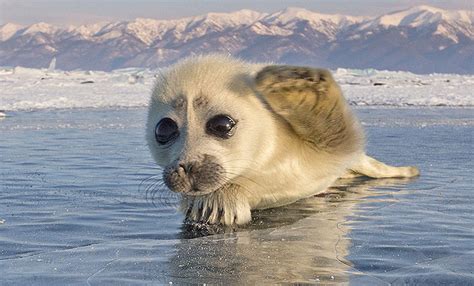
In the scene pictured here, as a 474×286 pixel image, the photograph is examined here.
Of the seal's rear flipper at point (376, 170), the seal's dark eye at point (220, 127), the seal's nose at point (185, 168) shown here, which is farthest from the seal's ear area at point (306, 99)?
the seal's rear flipper at point (376, 170)

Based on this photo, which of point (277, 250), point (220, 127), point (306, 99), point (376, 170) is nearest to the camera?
point (277, 250)

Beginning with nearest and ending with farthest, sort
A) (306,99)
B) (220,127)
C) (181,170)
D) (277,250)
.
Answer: (277,250) < (181,170) < (220,127) < (306,99)

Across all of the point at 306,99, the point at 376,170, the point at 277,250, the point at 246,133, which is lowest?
the point at 277,250

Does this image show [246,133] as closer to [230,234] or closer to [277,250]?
[230,234]

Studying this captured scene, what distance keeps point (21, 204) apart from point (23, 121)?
30.4 feet

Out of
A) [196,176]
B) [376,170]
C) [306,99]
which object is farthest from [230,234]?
[376,170]

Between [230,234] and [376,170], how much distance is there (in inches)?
89.8

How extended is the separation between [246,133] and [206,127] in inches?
7.6

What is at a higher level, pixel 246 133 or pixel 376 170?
pixel 246 133

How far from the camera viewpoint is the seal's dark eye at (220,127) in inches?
138

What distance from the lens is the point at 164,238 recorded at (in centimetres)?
330

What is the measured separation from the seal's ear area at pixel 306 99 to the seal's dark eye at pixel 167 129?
18.9 inches

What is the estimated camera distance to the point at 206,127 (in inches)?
138

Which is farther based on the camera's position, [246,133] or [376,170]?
[376,170]
